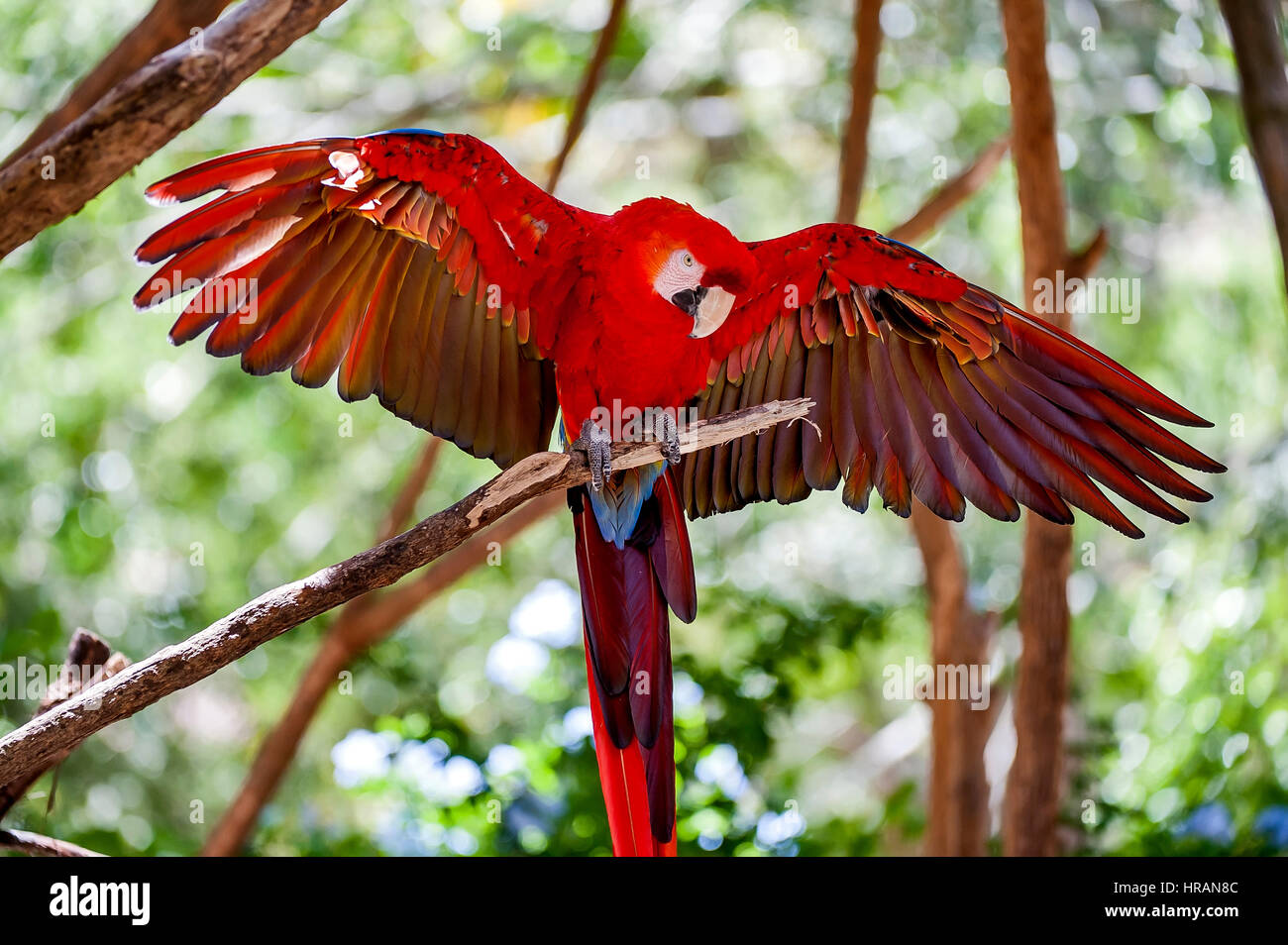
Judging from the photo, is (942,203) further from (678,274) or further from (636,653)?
(636,653)

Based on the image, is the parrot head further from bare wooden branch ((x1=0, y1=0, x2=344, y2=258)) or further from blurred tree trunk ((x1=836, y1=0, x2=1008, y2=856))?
blurred tree trunk ((x1=836, y1=0, x2=1008, y2=856))

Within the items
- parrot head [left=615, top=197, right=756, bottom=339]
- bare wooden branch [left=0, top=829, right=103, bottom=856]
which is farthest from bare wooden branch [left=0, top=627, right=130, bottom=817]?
parrot head [left=615, top=197, right=756, bottom=339]

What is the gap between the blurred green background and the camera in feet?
10.2

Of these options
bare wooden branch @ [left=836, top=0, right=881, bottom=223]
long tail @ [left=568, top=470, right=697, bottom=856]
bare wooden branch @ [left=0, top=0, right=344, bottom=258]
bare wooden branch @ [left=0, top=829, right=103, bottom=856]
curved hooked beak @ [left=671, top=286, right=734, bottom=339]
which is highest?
bare wooden branch @ [left=836, top=0, right=881, bottom=223]

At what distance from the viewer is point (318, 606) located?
1556mm

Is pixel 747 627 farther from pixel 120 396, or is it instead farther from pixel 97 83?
pixel 120 396

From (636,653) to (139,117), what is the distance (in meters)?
1.13

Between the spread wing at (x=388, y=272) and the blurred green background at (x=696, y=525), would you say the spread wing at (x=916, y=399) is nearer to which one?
the spread wing at (x=388, y=272)

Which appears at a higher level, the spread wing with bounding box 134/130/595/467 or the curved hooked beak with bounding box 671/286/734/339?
the spread wing with bounding box 134/130/595/467

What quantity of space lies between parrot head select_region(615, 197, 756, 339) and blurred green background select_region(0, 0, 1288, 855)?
1427 millimetres

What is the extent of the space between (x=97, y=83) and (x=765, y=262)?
148 centimetres
